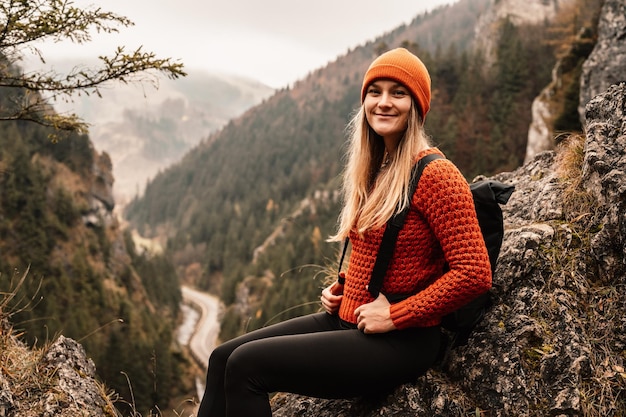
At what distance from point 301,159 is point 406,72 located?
130 metres

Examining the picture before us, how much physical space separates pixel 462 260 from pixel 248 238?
103 meters

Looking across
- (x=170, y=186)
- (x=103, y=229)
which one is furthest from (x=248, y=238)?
(x=170, y=186)

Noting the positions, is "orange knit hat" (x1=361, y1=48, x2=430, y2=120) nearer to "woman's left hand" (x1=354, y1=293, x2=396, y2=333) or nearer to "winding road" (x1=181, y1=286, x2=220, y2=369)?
"woman's left hand" (x1=354, y1=293, x2=396, y2=333)

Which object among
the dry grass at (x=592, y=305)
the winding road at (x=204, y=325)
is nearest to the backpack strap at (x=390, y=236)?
the dry grass at (x=592, y=305)

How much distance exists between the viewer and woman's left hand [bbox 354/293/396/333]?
2283 millimetres

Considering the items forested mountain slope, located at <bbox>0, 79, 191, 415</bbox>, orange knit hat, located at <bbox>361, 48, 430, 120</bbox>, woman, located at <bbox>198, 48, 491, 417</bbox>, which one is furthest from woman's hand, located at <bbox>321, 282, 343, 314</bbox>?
forested mountain slope, located at <bbox>0, 79, 191, 415</bbox>

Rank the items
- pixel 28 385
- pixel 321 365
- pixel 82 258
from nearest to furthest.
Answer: pixel 321 365
pixel 28 385
pixel 82 258

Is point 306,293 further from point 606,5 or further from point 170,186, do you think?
point 170,186

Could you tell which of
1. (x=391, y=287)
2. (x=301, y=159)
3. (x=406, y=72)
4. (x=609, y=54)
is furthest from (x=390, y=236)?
(x=301, y=159)

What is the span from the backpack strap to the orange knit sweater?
4 cm

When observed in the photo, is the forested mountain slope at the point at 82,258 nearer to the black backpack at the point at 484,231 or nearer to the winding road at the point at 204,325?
the winding road at the point at 204,325

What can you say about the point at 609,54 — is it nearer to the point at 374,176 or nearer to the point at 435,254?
the point at 374,176

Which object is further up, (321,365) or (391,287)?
(391,287)

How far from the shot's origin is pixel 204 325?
74938 millimetres
